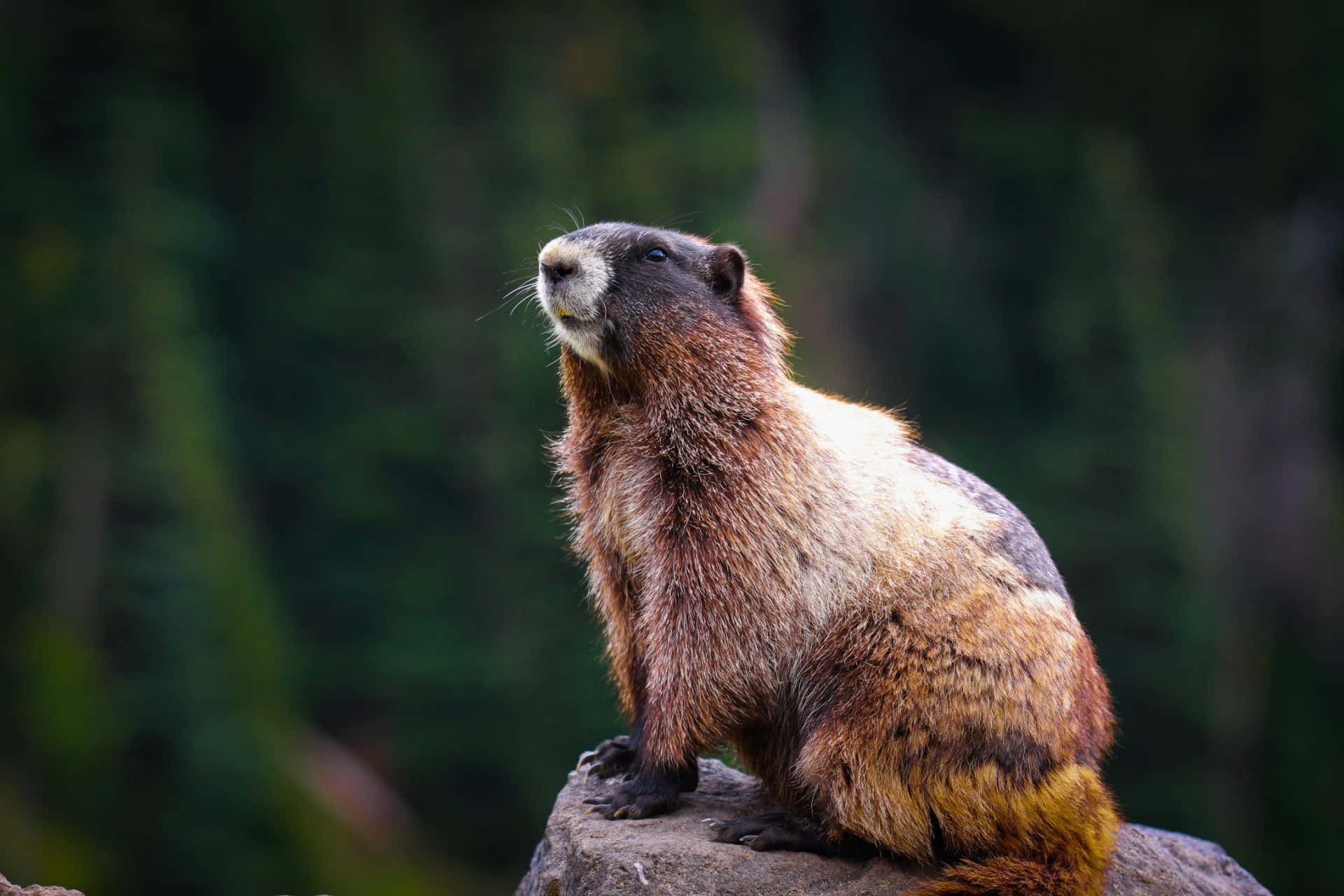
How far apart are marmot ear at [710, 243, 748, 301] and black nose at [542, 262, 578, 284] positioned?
1.00 meters

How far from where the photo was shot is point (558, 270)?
7.76 m

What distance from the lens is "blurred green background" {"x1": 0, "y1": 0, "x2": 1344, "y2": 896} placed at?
21.4 metres

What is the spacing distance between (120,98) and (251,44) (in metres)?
7.22

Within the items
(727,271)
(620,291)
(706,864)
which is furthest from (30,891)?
(727,271)

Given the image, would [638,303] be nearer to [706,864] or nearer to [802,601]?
[802,601]

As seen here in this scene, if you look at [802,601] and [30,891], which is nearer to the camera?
[30,891]

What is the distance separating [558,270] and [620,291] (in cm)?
44

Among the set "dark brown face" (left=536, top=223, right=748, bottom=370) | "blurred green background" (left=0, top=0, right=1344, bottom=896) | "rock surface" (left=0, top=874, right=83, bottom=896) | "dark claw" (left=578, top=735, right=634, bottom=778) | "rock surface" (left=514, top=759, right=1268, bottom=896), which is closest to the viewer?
"rock surface" (left=514, top=759, right=1268, bottom=896)

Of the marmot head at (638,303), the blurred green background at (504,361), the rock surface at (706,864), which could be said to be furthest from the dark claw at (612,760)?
the blurred green background at (504,361)

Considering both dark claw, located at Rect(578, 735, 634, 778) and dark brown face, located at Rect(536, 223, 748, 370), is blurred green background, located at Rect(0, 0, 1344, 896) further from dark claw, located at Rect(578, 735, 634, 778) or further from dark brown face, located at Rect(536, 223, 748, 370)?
dark brown face, located at Rect(536, 223, 748, 370)

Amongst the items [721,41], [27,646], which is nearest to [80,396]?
[27,646]

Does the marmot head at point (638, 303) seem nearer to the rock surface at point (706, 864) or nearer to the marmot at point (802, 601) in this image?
the marmot at point (802, 601)

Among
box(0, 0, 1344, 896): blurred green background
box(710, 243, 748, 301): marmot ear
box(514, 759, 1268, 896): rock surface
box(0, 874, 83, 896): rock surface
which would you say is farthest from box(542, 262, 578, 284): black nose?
box(0, 0, 1344, 896): blurred green background

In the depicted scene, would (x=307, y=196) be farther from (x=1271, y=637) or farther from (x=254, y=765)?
(x=1271, y=637)
